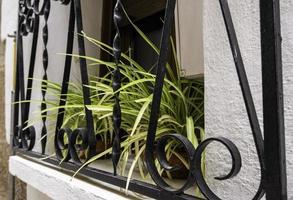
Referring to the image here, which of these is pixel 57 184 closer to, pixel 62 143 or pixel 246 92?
pixel 62 143

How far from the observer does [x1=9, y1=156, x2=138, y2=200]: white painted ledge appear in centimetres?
87

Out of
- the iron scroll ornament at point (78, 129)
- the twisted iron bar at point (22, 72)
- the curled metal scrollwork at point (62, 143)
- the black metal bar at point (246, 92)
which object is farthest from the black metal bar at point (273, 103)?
the twisted iron bar at point (22, 72)

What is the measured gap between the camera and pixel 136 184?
0.77 metres

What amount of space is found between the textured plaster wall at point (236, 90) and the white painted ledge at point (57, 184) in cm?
29

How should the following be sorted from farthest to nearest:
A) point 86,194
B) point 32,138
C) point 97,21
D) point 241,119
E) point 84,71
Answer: point 97,21 < point 32,138 < point 84,71 < point 86,194 < point 241,119

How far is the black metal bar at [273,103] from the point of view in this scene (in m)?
0.50

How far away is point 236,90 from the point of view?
0.64 metres

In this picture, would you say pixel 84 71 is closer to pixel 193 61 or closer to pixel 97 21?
pixel 193 61

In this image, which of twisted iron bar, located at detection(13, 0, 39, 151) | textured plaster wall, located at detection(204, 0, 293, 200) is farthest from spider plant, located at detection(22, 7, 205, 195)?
twisted iron bar, located at detection(13, 0, 39, 151)

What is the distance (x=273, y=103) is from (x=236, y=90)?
0.13m

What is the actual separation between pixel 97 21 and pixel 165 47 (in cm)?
113

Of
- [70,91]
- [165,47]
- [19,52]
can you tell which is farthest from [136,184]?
[19,52]

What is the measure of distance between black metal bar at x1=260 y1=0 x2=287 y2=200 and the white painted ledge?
1.34 feet

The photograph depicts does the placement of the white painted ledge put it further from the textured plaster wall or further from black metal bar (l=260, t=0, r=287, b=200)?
black metal bar (l=260, t=0, r=287, b=200)
